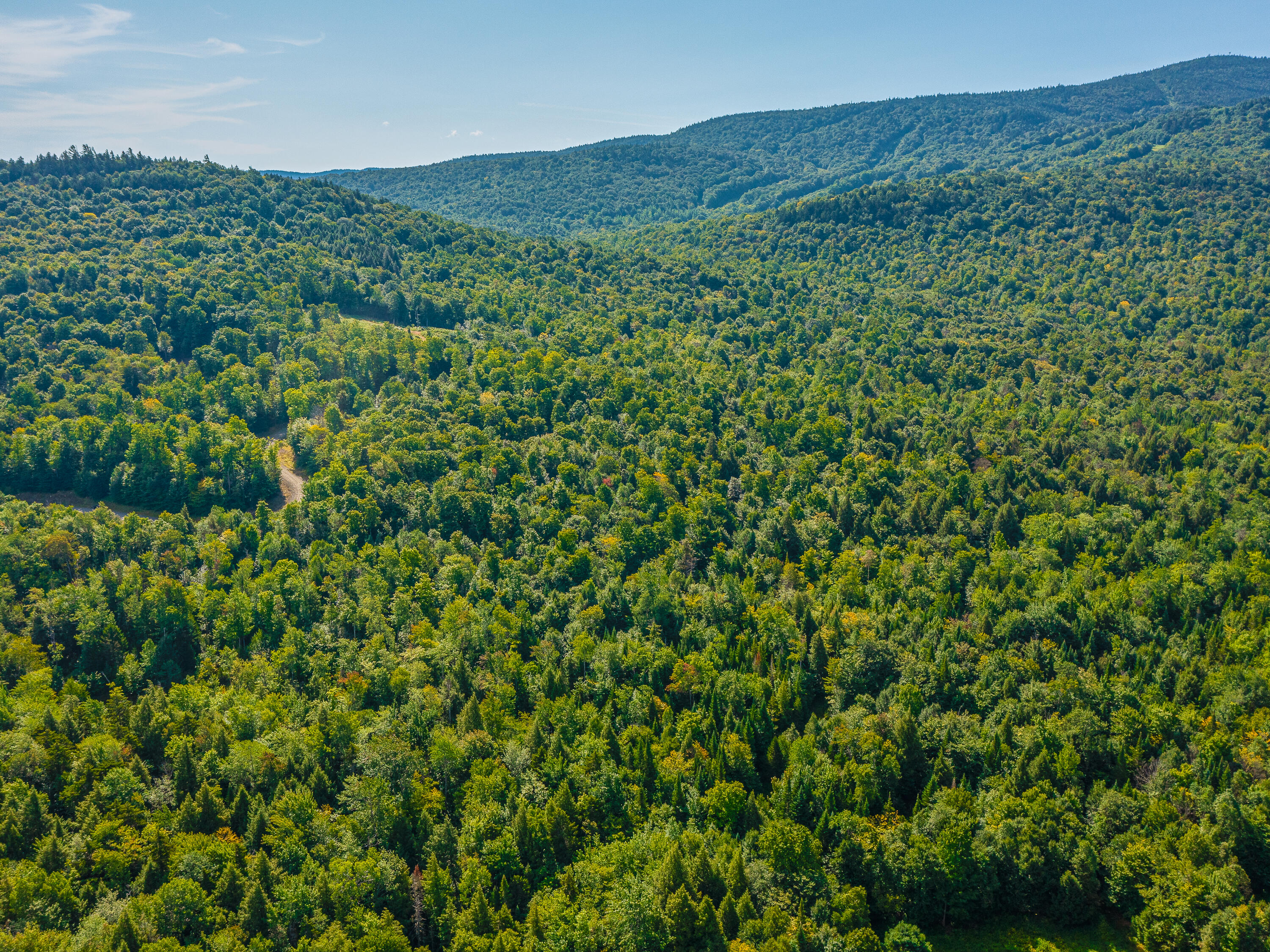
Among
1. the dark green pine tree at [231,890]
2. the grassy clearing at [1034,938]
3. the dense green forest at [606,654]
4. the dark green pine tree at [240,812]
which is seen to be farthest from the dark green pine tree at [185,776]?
the grassy clearing at [1034,938]

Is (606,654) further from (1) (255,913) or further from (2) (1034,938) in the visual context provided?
(2) (1034,938)

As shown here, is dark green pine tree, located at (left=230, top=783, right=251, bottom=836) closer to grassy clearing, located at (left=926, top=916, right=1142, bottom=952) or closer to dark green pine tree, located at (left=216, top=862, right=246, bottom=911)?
dark green pine tree, located at (left=216, top=862, right=246, bottom=911)

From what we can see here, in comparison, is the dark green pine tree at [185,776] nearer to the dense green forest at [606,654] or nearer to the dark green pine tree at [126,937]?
the dense green forest at [606,654]

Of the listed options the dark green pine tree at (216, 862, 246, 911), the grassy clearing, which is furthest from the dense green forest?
the grassy clearing

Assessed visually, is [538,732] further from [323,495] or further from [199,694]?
[323,495]

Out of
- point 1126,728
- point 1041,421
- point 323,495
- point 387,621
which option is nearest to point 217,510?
point 323,495

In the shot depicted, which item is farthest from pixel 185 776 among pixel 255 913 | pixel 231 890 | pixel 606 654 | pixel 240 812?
pixel 606 654
